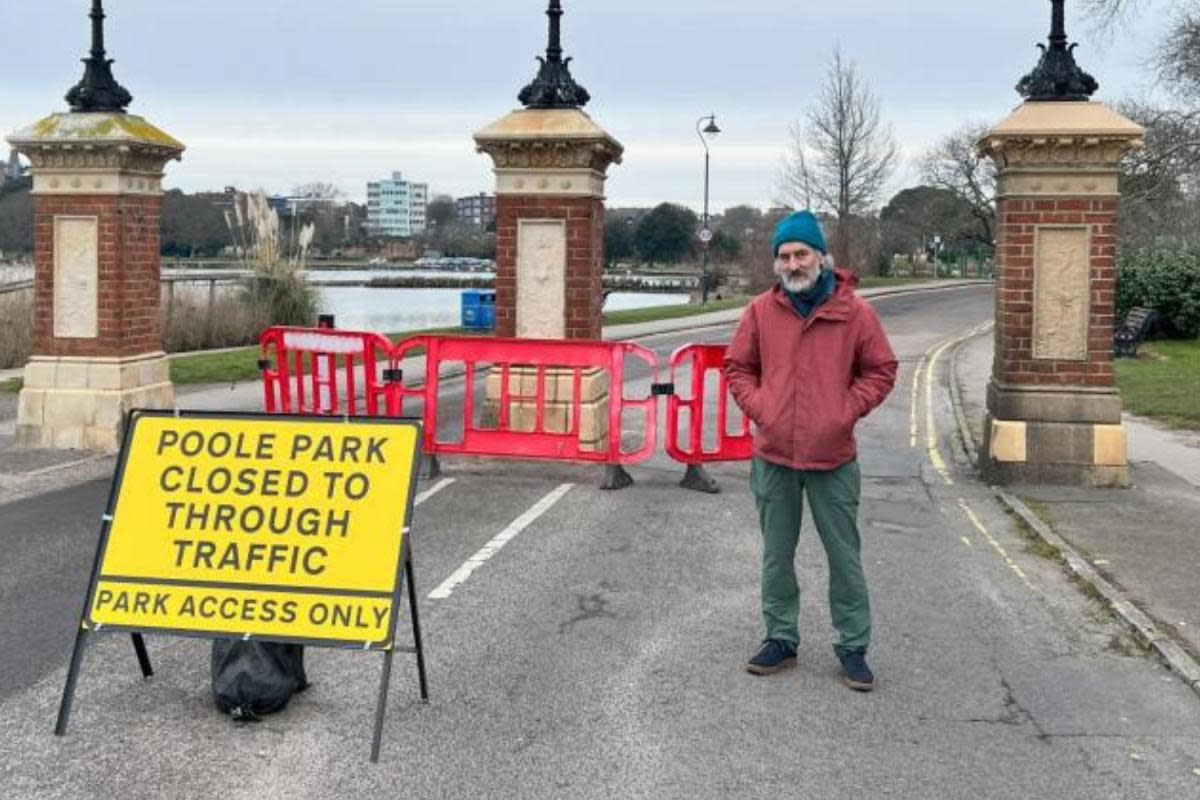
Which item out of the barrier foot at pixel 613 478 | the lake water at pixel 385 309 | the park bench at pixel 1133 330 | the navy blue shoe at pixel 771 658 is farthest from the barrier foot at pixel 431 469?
the park bench at pixel 1133 330

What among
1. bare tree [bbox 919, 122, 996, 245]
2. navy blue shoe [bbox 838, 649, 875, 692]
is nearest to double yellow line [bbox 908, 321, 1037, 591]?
navy blue shoe [bbox 838, 649, 875, 692]

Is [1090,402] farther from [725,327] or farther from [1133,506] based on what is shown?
[725,327]

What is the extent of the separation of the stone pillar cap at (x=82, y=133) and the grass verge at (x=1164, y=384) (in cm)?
1145

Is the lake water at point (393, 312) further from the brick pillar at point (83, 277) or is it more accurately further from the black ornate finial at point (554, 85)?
the black ornate finial at point (554, 85)

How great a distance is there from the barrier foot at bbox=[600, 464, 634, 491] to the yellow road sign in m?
5.21

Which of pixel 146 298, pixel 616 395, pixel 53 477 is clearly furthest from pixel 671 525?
pixel 146 298

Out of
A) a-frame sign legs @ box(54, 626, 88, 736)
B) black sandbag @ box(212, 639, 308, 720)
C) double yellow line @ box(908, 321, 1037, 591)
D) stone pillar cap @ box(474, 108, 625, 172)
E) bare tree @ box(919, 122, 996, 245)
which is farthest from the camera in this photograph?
bare tree @ box(919, 122, 996, 245)

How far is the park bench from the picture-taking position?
2339 cm

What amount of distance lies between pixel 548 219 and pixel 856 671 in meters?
6.94

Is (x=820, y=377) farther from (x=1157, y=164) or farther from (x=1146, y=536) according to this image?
(x=1157, y=164)

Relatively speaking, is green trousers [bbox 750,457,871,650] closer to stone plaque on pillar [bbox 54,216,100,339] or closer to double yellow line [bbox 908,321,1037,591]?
double yellow line [bbox 908,321,1037,591]

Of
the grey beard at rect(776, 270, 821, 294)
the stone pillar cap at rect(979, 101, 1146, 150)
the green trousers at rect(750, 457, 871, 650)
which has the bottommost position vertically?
the green trousers at rect(750, 457, 871, 650)

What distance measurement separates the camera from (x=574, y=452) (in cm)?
1035

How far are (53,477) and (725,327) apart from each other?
74.7 ft
